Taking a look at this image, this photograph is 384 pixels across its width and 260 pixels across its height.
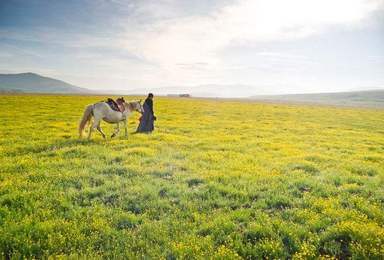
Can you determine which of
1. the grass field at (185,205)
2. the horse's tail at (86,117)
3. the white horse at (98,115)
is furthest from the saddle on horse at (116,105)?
the grass field at (185,205)

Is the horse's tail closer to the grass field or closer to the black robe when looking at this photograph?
the grass field

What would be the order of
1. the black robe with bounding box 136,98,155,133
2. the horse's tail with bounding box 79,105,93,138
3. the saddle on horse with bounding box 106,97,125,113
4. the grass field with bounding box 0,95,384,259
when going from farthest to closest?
the black robe with bounding box 136,98,155,133
the saddle on horse with bounding box 106,97,125,113
the horse's tail with bounding box 79,105,93,138
the grass field with bounding box 0,95,384,259

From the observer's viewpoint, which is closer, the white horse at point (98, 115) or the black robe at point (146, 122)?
the white horse at point (98, 115)

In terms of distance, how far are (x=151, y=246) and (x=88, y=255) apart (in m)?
1.27

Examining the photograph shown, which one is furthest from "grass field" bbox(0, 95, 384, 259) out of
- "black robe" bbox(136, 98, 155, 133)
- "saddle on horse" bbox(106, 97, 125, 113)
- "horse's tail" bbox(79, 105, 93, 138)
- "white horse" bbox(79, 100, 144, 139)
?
"black robe" bbox(136, 98, 155, 133)

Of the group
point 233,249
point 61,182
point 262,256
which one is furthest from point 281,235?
point 61,182

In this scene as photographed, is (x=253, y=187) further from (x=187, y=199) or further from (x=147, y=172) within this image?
(x=147, y=172)

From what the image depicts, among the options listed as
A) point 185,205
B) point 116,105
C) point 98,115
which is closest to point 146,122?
point 116,105

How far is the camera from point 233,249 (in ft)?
19.8

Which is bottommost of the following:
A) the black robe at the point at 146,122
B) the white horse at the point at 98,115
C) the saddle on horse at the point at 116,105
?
the black robe at the point at 146,122

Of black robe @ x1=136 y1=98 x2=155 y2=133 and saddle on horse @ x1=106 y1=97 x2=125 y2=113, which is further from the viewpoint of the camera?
black robe @ x1=136 y1=98 x2=155 y2=133

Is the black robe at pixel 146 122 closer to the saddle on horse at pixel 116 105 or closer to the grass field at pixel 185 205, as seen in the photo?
the saddle on horse at pixel 116 105

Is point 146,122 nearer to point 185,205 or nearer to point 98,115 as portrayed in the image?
point 98,115

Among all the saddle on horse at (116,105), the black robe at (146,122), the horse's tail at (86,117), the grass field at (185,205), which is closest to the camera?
the grass field at (185,205)
